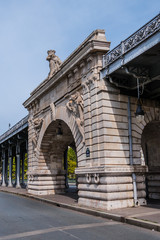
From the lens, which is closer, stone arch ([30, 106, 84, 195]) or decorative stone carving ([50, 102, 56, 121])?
decorative stone carving ([50, 102, 56, 121])

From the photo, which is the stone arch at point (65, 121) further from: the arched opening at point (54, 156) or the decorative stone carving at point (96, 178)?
the decorative stone carving at point (96, 178)

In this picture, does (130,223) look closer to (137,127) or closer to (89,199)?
(89,199)

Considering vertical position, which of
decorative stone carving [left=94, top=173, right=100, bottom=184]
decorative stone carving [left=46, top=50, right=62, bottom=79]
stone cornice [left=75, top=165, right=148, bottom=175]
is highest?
decorative stone carving [left=46, top=50, right=62, bottom=79]

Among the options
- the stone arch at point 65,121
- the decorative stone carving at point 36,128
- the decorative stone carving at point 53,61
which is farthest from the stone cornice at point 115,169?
the decorative stone carving at point 53,61

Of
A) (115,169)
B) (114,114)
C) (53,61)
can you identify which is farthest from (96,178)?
(53,61)

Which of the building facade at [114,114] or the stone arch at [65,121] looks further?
the stone arch at [65,121]

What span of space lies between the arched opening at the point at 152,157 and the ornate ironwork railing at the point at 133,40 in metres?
4.78

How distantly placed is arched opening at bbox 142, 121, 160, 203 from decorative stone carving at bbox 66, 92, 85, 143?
4.13 meters

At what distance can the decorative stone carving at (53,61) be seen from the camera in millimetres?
19562

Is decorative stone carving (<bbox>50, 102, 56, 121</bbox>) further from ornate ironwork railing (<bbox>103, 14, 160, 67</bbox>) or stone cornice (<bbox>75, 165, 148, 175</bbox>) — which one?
ornate ironwork railing (<bbox>103, 14, 160, 67</bbox>)

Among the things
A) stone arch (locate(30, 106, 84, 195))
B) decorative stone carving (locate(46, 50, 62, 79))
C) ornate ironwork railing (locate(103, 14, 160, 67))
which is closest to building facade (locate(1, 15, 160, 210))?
ornate ironwork railing (locate(103, 14, 160, 67))

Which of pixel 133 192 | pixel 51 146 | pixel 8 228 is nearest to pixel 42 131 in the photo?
pixel 51 146

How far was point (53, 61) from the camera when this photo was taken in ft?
65.2

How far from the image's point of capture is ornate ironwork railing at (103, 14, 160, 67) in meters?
10.0
